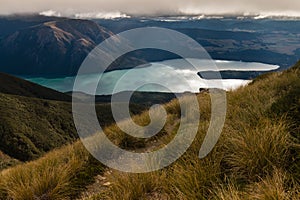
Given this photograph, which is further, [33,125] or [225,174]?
[33,125]

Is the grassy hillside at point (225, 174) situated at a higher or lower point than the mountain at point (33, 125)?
higher

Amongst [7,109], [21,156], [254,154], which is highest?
[254,154]

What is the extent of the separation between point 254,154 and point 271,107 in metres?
2.26

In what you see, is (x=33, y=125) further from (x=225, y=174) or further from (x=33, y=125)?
(x=225, y=174)

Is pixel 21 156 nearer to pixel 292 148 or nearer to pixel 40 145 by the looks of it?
pixel 40 145

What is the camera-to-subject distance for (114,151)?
780cm

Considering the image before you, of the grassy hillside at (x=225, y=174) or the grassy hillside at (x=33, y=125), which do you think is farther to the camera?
the grassy hillside at (x=33, y=125)

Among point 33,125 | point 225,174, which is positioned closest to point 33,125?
point 33,125

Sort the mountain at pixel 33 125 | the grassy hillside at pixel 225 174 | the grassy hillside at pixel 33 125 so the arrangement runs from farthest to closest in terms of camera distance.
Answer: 1. the grassy hillside at pixel 33 125
2. the mountain at pixel 33 125
3. the grassy hillside at pixel 225 174

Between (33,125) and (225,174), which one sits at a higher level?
(225,174)

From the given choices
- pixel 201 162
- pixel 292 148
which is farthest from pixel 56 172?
pixel 292 148

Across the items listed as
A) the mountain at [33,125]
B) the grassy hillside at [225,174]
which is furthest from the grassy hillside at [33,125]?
the grassy hillside at [225,174]

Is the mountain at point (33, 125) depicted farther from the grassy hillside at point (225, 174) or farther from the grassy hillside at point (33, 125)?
the grassy hillside at point (225, 174)

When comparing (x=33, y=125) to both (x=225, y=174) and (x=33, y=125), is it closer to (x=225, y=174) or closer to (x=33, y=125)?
(x=33, y=125)
